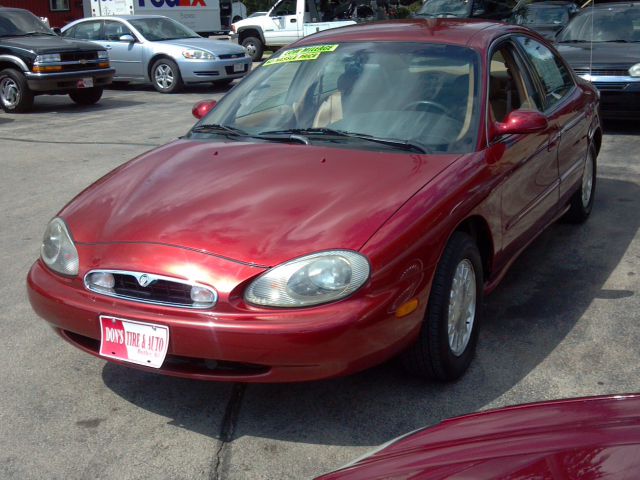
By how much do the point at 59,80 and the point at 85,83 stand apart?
49cm

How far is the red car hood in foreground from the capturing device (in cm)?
180

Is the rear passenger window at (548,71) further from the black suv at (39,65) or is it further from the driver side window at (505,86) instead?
the black suv at (39,65)

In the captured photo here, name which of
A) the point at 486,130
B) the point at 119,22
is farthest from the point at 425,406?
the point at 119,22

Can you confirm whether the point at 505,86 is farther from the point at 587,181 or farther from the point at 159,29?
the point at 159,29

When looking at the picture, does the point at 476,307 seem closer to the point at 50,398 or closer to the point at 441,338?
the point at 441,338

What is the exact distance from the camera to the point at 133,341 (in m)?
3.36

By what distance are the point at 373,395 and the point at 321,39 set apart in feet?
7.62

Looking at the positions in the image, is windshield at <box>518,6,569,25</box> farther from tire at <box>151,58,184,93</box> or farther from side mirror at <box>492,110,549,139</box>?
side mirror at <box>492,110,549,139</box>

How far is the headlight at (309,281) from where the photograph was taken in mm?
3205

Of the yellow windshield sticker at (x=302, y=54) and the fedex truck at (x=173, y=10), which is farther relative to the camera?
the fedex truck at (x=173, y=10)

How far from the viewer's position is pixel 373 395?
3.77 m

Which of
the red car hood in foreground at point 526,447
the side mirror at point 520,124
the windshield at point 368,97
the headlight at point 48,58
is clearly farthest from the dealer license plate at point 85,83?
the red car hood in foreground at point 526,447

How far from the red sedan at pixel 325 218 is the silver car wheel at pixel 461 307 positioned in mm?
11

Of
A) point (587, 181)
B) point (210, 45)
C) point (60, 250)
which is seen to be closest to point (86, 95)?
point (210, 45)
